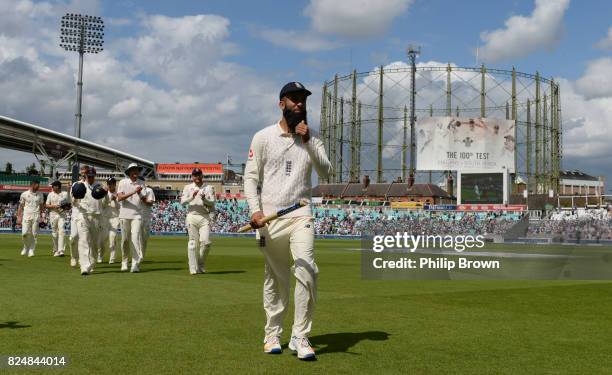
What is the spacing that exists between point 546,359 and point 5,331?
16.4 feet

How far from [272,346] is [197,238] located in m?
8.47

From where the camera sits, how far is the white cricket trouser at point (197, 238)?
542 inches

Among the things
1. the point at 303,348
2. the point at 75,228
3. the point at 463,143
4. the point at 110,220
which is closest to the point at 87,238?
the point at 75,228

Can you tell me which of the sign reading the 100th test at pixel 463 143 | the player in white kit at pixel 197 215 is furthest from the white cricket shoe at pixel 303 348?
the sign reading the 100th test at pixel 463 143

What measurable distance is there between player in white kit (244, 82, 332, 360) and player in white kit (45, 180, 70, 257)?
12482 mm

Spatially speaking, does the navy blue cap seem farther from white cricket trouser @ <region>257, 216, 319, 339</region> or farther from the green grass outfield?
the green grass outfield

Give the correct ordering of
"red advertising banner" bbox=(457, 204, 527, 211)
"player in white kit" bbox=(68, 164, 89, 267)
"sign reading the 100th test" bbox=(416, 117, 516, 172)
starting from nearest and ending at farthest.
A: "player in white kit" bbox=(68, 164, 89, 267) < "red advertising banner" bbox=(457, 204, 527, 211) < "sign reading the 100th test" bbox=(416, 117, 516, 172)

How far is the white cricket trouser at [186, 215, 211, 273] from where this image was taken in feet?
45.2

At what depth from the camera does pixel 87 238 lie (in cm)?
1362

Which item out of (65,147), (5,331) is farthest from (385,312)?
(65,147)

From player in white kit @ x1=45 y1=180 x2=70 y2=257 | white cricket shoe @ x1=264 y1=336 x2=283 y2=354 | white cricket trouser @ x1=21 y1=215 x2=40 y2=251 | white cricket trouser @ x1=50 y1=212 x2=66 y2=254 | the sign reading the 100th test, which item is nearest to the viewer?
white cricket shoe @ x1=264 y1=336 x2=283 y2=354

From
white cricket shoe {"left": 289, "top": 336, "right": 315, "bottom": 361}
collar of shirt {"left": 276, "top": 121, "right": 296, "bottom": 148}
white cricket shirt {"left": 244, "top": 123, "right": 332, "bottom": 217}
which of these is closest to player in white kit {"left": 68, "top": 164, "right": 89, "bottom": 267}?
white cricket shirt {"left": 244, "top": 123, "right": 332, "bottom": 217}

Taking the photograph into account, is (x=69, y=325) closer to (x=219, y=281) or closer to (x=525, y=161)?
(x=219, y=281)

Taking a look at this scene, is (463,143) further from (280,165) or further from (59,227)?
(280,165)
